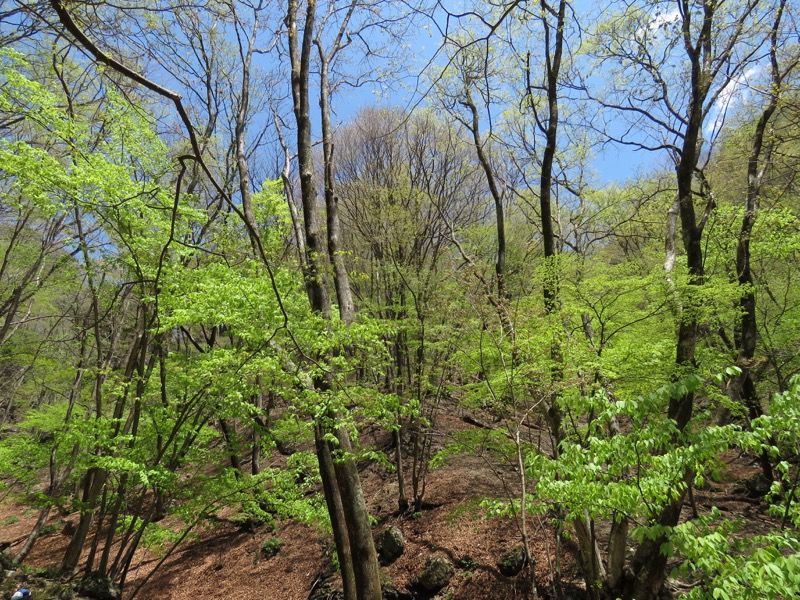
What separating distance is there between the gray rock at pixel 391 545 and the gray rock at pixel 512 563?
2072 mm

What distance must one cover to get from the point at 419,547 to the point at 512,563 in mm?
2074

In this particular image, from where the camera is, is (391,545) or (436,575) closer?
(436,575)

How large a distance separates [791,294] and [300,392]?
10.5 meters

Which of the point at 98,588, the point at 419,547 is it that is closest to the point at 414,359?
the point at 419,547

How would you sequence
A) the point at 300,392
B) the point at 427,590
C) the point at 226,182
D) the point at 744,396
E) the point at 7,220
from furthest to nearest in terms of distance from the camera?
1. the point at 226,182
2. the point at 7,220
3. the point at 744,396
4. the point at 427,590
5. the point at 300,392

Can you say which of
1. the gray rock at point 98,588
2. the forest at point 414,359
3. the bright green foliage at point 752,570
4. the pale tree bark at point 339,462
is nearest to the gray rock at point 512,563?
the forest at point 414,359

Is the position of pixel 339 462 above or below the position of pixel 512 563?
above

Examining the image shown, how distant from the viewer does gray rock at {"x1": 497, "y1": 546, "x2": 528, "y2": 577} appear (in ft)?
22.9

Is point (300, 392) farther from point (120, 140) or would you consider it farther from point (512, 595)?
point (120, 140)

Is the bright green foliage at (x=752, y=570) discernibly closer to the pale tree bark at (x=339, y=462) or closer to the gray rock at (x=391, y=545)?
the pale tree bark at (x=339, y=462)

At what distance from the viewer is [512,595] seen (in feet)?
21.8

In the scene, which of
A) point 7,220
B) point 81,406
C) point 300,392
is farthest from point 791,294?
point 7,220

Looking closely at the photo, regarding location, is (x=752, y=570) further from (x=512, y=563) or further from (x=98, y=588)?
(x=98, y=588)

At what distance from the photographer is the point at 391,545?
26.9ft
